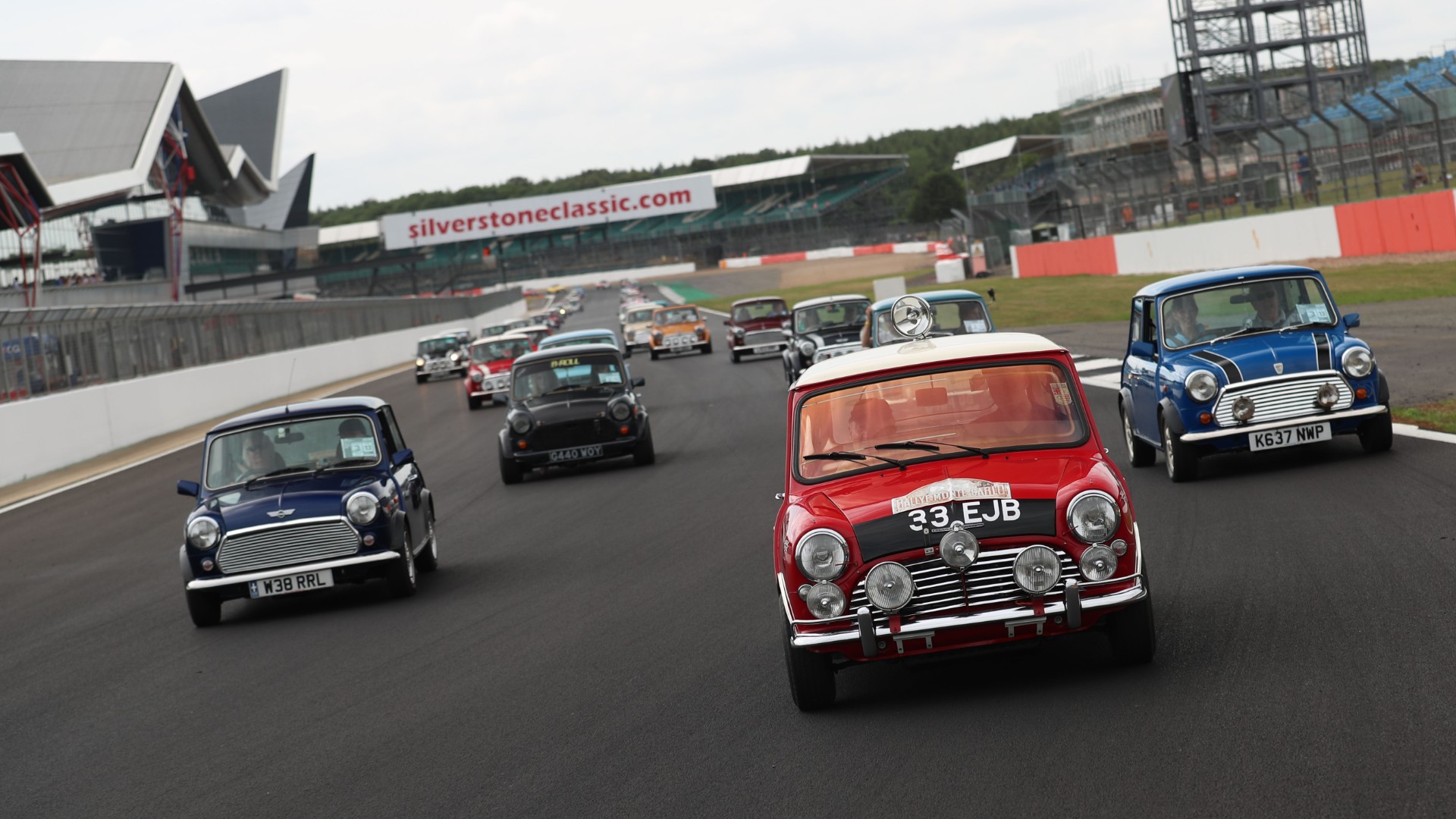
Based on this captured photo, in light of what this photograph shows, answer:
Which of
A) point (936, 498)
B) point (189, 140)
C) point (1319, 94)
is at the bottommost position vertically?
point (936, 498)

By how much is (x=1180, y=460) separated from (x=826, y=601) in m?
6.44

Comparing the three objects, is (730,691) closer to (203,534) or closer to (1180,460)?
(203,534)

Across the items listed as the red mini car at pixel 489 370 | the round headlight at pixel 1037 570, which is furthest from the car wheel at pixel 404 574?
the red mini car at pixel 489 370

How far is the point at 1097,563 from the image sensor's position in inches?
235

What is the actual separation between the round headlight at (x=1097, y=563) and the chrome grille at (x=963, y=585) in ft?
0.19

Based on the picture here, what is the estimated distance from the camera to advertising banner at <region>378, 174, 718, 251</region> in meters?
140

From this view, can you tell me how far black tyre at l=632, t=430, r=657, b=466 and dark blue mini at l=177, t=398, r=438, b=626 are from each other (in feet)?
20.9

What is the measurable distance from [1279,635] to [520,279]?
471 feet

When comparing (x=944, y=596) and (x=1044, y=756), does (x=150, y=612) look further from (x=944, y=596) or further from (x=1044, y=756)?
(x=1044, y=756)

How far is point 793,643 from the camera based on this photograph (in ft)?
20.0

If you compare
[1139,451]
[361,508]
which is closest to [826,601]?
[361,508]

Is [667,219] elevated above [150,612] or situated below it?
above

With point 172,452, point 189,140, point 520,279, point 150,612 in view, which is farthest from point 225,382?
point 520,279

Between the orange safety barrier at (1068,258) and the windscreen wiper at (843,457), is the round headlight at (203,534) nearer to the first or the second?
the windscreen wiper at (843,457)
